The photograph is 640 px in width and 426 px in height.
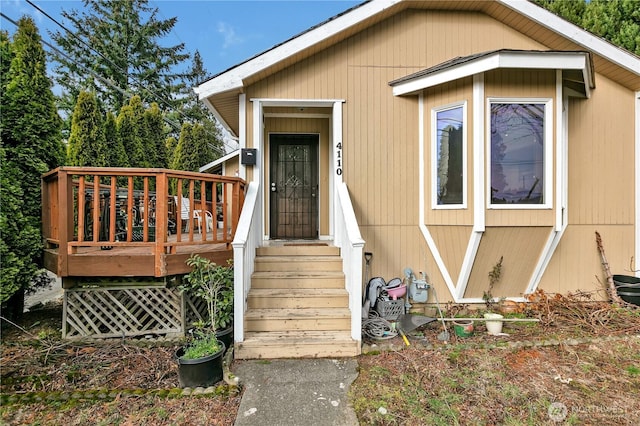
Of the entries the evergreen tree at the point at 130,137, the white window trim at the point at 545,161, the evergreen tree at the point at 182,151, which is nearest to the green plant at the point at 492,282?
the white window trim at the point at 545,161

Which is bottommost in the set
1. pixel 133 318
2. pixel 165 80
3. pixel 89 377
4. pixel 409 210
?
pixel 89 377

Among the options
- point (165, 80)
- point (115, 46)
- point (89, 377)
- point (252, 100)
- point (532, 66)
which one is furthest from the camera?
point (165, 80)

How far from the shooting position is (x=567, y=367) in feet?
9.96

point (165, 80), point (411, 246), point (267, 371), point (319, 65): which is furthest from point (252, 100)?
point (165, 80)

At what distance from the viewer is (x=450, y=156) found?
13.5 feet

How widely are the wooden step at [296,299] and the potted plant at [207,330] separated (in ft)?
1.11

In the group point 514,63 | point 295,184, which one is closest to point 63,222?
point 295,184

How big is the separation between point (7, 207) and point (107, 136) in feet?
14.9

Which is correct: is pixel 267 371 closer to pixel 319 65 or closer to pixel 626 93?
pixel 319 65

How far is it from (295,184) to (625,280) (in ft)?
17.5

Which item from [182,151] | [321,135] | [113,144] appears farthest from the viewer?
[182,151]

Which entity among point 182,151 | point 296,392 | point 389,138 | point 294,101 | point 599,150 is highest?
point 182,151

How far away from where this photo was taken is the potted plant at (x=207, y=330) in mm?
2727

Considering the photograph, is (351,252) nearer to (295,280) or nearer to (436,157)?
(295,280)
